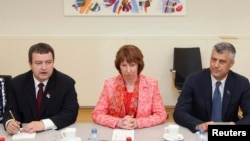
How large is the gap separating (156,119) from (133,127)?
0.22m

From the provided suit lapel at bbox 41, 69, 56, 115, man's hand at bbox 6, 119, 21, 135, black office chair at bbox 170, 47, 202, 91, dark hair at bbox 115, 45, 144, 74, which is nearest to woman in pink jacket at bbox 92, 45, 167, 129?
dark hair at bbox 115, 45, 144, 74

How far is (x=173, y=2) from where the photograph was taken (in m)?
5.05

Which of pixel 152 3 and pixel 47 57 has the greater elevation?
pixel 152 3

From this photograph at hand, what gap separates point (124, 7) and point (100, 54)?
78 centimetres

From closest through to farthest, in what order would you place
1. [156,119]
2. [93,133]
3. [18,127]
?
[93,133], [18,127], [156,119]

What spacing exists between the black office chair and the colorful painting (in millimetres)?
586

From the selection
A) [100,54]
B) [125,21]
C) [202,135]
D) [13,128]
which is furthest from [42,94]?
[125,21]

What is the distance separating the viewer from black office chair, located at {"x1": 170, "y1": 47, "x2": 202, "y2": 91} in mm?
4883

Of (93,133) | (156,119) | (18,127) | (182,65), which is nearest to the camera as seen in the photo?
(93,133)

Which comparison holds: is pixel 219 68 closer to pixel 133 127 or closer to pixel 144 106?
pixel 144 106

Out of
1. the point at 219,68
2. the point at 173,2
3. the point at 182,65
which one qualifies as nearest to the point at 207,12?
the point at 173,2

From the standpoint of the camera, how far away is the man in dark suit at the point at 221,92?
2648mm

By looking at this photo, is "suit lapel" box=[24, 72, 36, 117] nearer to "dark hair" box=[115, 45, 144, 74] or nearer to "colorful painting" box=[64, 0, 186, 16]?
"dark hair" box=[115, 45, 144, 74]

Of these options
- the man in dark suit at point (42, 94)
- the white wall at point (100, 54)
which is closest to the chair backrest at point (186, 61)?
the white wall at point (100, 54)
